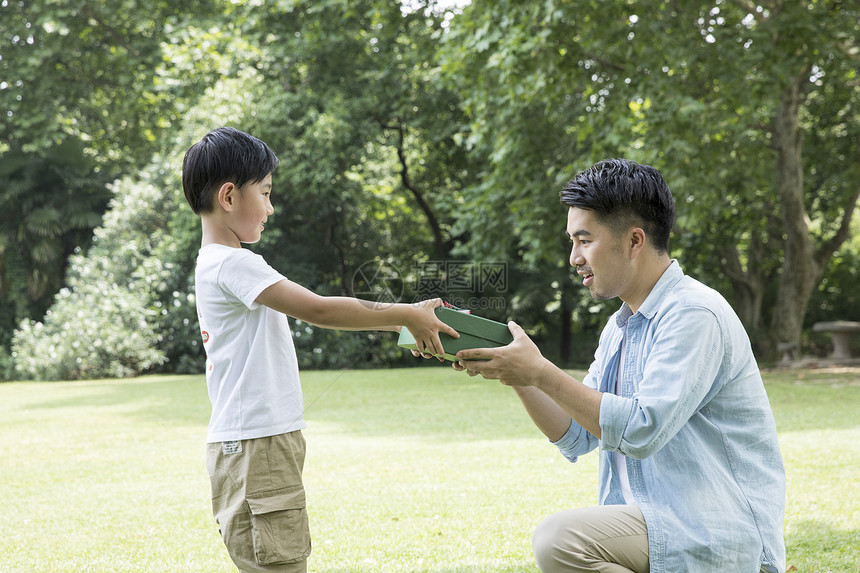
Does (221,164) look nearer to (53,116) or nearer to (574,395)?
(574,395)

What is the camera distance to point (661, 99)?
10.9 m

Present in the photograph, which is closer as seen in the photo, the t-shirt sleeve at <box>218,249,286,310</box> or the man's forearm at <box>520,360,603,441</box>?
the man's forearm at <box>520,360,603,441</box>

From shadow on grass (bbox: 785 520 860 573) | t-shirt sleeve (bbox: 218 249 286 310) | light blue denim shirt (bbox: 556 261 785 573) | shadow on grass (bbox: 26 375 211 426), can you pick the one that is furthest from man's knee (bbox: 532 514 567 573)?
shadow on grass (bbox: 26 375 211 426)

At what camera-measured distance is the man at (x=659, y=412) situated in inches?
81.0

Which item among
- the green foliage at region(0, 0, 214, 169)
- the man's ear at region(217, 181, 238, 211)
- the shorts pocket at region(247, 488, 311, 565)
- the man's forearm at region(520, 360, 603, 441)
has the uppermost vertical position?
the green foliage at region(0, 0, 214, 169)

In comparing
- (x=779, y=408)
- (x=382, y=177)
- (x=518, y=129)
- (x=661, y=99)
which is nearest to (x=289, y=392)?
(x=779, y=408)

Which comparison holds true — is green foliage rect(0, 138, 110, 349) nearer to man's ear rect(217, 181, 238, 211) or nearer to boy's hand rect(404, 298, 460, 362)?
man's ear rect(217, 181, 238, 211)

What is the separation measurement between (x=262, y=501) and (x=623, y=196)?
144 cm

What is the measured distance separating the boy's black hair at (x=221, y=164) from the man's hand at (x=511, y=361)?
0.96 meters

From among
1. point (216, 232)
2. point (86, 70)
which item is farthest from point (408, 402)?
point (86, 70)

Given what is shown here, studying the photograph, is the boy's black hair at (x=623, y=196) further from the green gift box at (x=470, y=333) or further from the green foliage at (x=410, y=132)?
the green foliage at (x=410, y=132)

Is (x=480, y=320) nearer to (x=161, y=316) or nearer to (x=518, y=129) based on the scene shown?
(x=518, y=129)

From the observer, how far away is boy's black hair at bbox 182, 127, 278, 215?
102 inches

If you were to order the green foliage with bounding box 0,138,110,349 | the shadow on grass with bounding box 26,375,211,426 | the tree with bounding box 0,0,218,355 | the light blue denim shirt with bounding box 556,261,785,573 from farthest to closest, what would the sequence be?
the green foliage with bounding box 0,138,110,349 < the tree with bounding box 0,0,218,355 < the shadow on grass with bounding box 26,375,211,426 < the light blue denim shirt with bounding box 556,261,785,573
